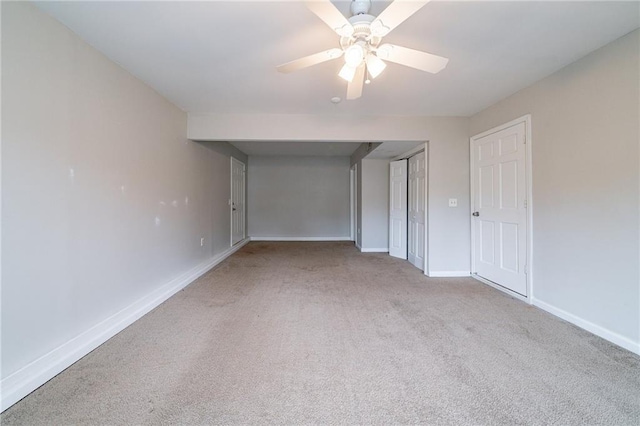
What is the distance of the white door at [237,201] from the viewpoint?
5559mm

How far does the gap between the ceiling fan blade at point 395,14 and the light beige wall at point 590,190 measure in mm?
1816

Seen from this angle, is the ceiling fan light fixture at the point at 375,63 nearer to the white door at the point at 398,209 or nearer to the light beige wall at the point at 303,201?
the white door at the point at 398,209

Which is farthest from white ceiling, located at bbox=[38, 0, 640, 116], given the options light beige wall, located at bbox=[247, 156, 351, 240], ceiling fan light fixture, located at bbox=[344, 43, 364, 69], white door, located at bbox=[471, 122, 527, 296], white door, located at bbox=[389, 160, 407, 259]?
light beige wall, located at bbox=[247, 156, 351, 240]

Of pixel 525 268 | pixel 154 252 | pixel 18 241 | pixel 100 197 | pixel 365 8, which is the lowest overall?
pixel 525 268

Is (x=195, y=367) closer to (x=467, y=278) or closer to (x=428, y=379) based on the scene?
(x=428, y=379)

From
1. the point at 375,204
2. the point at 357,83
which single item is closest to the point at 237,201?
the point at 375,204

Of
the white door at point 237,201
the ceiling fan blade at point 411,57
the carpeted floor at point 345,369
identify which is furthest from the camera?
the white door at point 237,201

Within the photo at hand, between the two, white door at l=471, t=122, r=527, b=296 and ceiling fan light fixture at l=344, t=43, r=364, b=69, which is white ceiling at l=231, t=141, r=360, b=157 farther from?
ceiling fan light fixture at l=344, t=43, r=364, b=69

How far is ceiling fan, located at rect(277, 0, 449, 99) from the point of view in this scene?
1289 mm

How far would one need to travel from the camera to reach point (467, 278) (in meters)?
3.57

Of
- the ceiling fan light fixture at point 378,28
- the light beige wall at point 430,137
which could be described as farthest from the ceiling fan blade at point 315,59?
the light beige wall at point 430,137

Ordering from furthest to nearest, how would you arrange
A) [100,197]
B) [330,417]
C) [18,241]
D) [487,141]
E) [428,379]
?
1. [487,141]
2. [100,197]
3. [428,379]
4. [18,241]
5. [330,417]

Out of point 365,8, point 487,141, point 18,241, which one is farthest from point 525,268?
point 18,241

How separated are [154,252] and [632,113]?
13.7 ft
